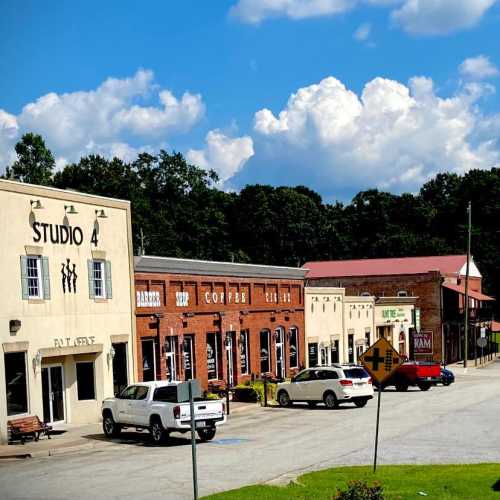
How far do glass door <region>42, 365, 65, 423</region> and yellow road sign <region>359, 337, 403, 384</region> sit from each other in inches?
558

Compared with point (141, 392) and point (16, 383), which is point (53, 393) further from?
point (141, 392)

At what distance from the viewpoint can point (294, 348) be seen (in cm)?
4891

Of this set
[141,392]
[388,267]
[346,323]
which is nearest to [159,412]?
[141,392]

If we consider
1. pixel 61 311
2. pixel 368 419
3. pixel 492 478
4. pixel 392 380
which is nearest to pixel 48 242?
pixel 61 311

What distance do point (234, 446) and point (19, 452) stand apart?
5862 mm

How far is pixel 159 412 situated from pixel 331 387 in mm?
11493

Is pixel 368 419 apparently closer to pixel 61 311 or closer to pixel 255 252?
pixel 61 311

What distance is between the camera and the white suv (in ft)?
114

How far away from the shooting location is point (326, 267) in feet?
258

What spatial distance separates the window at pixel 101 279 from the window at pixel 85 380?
2.45m

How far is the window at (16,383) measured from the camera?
27.5m

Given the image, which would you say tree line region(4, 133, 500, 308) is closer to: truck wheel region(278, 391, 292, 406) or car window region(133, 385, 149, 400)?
truck wheel region(278, 391, 292, 406)

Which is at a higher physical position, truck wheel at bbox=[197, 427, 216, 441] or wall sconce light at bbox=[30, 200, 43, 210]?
wall sconce light at bbox=[30, 200, 43, 210]

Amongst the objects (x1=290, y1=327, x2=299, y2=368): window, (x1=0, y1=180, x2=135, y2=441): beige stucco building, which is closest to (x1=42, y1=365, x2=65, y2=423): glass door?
(x1=0, y1=180, x2=135, y2=441): beige stucco building
